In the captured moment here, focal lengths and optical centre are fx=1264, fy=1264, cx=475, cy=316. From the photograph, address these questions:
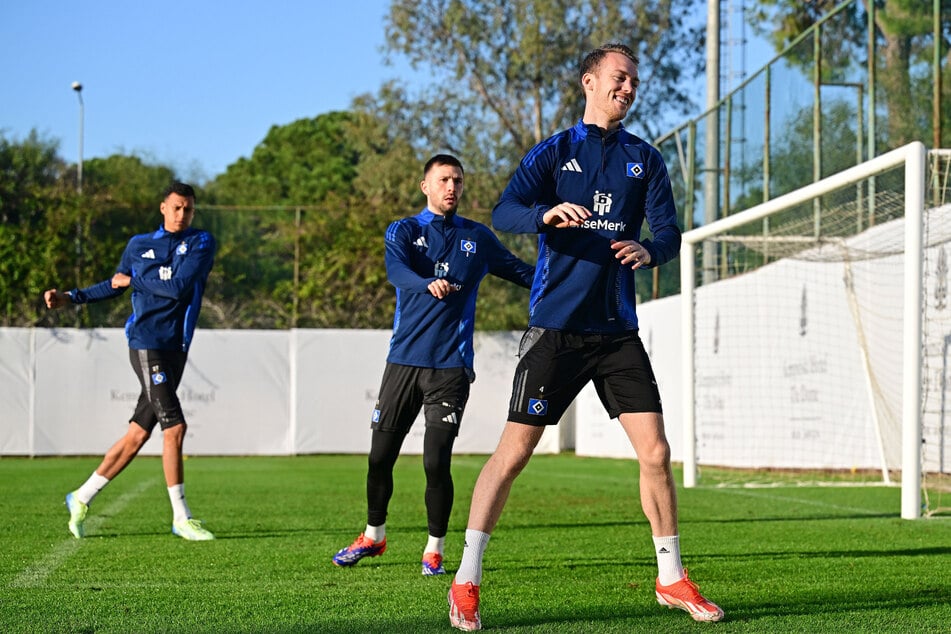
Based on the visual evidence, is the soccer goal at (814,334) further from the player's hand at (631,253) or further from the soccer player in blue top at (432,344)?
the player's hand at (631,253)

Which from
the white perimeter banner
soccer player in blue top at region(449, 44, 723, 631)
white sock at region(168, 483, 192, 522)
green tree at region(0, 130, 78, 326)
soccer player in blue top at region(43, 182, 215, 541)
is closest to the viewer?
soccer player in blue top at region(449, 44, 723, 631)

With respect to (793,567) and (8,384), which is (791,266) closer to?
(793,567)

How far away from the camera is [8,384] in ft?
68.4

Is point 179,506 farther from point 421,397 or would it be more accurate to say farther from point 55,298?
point 421,397

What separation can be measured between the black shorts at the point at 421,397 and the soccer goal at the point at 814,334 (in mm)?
5220

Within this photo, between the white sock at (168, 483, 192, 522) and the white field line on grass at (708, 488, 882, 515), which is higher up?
the white sock at (168, 483, 192, 522)

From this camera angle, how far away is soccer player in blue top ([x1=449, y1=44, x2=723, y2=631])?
4902mm

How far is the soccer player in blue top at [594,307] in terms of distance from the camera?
490cm

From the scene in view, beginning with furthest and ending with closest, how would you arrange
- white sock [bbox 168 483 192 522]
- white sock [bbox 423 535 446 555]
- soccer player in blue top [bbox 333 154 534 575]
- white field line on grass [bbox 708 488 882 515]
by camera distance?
white field line on grass [bbox 708 488 882 515] < white sock [bbox 168 483 192 522] < soccer player in blue top [bbox 333 154 534 575] < white sock [bbox 423 535 446 555]

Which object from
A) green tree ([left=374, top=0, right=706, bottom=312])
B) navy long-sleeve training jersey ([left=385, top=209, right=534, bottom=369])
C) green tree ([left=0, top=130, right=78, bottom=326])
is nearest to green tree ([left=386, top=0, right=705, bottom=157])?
green tree ([left=374, top=0, right=706, bottom=312])

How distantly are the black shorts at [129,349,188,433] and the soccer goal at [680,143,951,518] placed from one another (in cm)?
562

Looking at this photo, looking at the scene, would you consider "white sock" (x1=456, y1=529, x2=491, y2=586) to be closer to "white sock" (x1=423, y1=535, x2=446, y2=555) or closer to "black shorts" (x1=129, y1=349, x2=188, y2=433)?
"white sock" (x1=423, y1=535, x2=446, y2=555)

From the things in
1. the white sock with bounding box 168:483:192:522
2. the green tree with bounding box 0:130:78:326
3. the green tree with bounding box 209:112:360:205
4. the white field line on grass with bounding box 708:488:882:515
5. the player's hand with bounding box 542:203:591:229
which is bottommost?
the white field line on grass with bounding box 708:488:882:515

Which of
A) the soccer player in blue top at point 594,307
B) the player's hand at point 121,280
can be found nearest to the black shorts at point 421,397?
the soccer player in blue top at point 594,307
